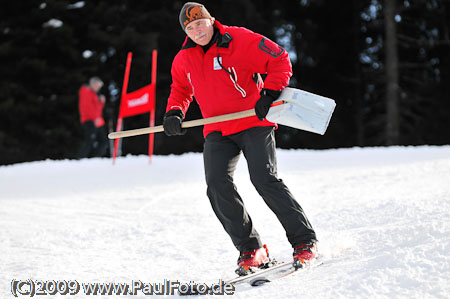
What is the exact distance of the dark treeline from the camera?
16141 mm

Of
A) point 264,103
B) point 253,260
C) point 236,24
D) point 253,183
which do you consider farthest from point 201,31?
point 236,24

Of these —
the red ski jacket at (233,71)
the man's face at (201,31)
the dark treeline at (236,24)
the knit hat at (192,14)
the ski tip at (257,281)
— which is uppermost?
the knit hat at (192,14)

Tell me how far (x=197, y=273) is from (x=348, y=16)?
1929 centimetres

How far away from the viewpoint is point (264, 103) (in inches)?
123

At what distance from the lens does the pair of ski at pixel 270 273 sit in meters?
3.00

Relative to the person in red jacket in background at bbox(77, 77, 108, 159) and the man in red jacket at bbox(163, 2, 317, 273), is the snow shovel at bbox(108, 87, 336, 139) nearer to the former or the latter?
the man in red jacket at bbox(163, 2, 317, 273)

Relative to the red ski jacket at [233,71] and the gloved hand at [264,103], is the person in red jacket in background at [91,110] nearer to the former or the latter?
the red ski jacket at [233,71]

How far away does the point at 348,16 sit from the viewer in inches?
834

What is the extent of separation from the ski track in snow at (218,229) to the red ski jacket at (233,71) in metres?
0.98

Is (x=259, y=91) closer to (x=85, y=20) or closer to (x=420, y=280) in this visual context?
(x=420, y=280)

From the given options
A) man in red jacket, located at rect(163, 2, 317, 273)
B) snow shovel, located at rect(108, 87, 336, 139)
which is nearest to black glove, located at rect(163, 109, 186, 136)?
snow shovel, located at rect(108, 87, 336, 139)

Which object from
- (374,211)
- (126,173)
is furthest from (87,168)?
(374,211)

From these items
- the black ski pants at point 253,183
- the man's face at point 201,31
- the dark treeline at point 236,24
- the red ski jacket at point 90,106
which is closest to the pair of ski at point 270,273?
the black ski pants at point 253,183

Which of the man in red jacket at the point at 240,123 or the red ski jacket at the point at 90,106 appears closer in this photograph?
the man in red jacket at the point at 240,123
